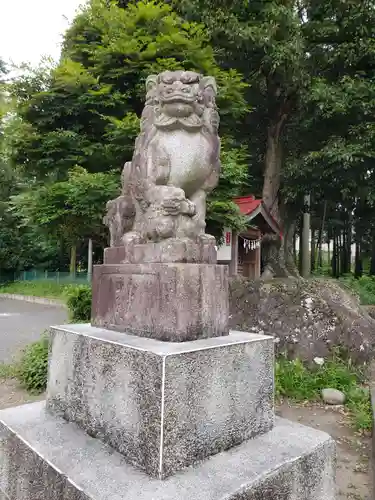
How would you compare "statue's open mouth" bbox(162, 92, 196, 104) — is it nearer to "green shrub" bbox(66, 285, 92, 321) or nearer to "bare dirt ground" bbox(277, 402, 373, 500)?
"bare dirt ground" bbox(277, 402, 373, 500)

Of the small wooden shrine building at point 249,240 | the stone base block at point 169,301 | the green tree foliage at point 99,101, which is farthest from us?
the small wooden shrine building at point 249,240

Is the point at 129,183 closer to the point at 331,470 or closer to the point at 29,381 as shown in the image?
the point at 331,470

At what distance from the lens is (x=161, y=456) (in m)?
1.82

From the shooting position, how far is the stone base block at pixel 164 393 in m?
1.87

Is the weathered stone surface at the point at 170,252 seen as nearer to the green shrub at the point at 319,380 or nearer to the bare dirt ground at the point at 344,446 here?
the bare dirt ground at the point at 344,446

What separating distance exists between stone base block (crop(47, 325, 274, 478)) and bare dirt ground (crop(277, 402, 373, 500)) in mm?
1119

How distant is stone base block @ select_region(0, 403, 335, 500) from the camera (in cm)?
178

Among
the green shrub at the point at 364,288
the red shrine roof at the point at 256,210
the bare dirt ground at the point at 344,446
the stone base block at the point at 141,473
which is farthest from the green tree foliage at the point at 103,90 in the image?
the green shrub at the point at 364,288

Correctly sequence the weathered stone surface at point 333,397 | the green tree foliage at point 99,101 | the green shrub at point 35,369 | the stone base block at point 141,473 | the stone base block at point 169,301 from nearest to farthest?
the stone base block at point 141,473 → the stone base block at point 169,301 → the weathered stone surface at point 333,397 → the green shrub at point 35,369 → the green tree foliage at point 99,101

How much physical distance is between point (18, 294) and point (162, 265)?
17.7 m

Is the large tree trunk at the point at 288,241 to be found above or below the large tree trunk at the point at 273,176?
below

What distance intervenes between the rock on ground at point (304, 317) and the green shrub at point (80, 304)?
7.07 feet

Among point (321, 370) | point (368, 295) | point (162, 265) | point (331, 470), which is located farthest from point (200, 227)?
point (368, 295)

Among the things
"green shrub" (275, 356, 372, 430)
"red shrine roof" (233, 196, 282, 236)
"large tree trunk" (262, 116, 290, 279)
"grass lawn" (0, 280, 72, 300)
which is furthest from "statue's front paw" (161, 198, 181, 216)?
"grass lawn" (0, 280, 72, 300)
